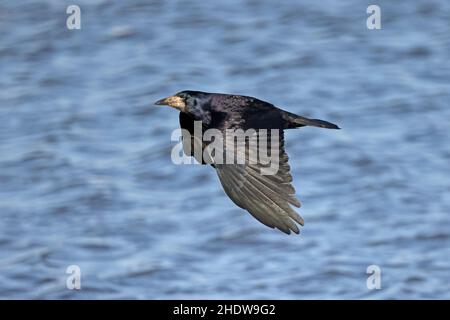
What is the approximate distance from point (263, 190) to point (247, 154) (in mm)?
280

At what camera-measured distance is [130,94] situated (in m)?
11.3

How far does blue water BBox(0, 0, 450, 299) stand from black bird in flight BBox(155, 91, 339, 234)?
2.85m

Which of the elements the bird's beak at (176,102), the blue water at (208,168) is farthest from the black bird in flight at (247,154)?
the blue water at (208,168)

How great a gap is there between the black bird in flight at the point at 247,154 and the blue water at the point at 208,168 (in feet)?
9.36

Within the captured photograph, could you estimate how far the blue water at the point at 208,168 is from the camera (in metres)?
9.33

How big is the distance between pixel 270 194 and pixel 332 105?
5.75 m

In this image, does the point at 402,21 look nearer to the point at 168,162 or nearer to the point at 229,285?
the point at 168,162

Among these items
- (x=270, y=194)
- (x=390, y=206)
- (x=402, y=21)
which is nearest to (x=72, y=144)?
(x=390, y=206)

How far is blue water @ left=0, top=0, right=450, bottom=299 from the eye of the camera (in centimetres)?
933

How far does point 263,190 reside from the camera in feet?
18.2
